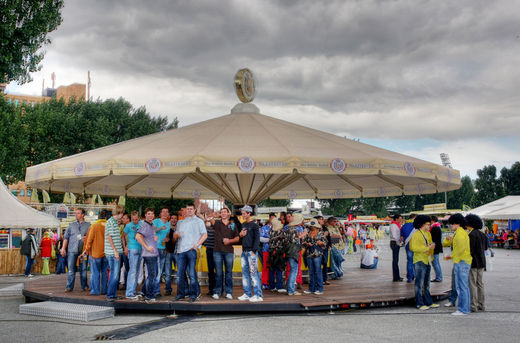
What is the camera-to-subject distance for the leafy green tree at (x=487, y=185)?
224ft

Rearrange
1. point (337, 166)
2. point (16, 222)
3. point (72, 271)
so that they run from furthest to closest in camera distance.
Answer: point (16, 222) → point (72, 271) → point (337, 166)

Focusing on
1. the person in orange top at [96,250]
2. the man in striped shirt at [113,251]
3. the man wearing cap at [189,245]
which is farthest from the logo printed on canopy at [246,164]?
the person in orange top at [96,250]

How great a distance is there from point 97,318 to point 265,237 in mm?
4289

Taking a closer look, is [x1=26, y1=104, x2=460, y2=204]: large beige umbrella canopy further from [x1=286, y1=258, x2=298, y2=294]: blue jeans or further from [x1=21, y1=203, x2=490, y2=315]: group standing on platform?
[x1=286, y1=258, x2=298, y2=294]: blue jeans

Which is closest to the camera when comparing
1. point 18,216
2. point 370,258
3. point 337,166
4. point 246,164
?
point 246,164

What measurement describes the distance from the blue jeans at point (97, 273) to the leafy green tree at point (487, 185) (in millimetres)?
67513

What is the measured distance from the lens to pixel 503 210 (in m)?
39.4

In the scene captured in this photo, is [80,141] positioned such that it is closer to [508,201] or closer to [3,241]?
[3,241]

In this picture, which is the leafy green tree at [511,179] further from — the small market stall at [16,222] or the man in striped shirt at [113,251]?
the man in striped shirt at [113,251]

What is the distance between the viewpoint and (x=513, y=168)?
6781 centimetres

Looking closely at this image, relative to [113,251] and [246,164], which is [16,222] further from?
[246,164]

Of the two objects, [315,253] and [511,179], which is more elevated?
[511,179]

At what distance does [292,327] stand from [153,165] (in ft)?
14.9

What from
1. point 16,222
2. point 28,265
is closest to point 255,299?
point 16,222
